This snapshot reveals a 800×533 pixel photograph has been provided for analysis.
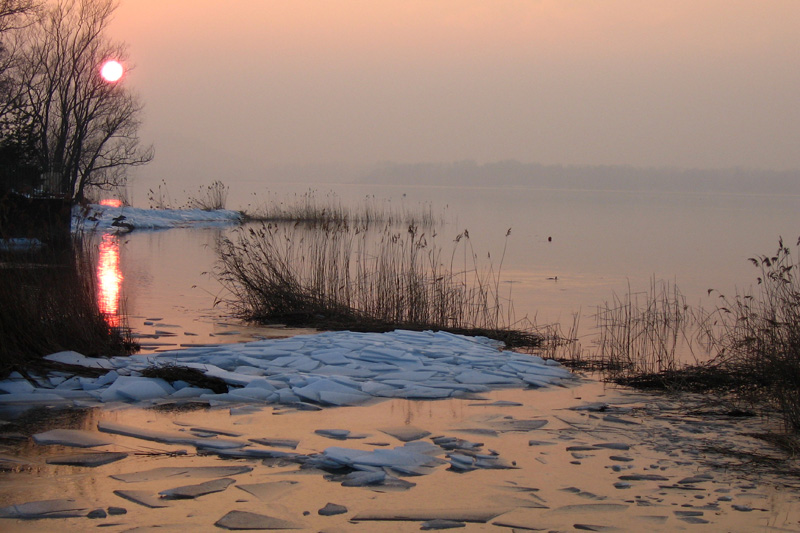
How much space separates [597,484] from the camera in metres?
3.89

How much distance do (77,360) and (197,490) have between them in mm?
2726

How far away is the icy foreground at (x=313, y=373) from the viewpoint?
17.3ft

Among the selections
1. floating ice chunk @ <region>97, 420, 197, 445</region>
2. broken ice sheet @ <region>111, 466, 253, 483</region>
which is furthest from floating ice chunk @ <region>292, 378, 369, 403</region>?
broken ice sheet @ <region>111, 466, 253, 483</region>

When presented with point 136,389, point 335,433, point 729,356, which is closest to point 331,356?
point 136,389

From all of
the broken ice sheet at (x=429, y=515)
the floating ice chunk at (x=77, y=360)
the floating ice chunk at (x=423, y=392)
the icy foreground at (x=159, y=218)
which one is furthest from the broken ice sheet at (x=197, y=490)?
the icy foreground at (x=159, y=218)

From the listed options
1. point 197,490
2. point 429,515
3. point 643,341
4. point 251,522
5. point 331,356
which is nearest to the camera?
point 251,522

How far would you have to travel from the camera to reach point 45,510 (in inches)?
130

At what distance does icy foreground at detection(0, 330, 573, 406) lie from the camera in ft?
17.3

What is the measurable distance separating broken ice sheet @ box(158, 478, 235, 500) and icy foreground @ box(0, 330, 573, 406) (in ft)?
4.89

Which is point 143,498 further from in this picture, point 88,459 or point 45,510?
point 88,459

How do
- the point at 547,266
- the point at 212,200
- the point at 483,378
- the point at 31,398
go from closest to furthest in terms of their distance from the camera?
the point at 31,398, the point at 483,378, the point at 547,266, the point at 212,200

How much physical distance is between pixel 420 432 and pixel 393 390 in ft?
3.32

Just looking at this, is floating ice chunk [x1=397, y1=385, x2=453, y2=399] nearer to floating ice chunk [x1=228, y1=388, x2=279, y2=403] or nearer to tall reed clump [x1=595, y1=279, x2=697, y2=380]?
floating ice chunk [x1=228, y1=388, x2=279, y2=403]

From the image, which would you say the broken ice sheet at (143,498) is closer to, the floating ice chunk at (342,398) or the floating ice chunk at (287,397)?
the floating ice chunk at (287,397)
